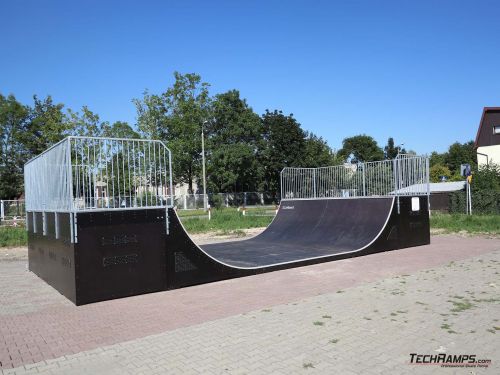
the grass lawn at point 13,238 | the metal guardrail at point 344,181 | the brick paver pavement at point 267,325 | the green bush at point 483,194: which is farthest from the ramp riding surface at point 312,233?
the green bush at point 483,194

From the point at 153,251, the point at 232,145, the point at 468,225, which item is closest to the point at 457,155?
the point at 232,145

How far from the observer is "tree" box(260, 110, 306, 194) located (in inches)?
2021

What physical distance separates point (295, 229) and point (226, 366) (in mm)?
10557

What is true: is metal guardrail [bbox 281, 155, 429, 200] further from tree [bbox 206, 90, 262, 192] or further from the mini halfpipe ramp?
tree [bbox 206, 90, 262, 192]

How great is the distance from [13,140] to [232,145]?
2393cm

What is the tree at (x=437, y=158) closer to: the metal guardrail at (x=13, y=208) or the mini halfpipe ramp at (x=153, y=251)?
the metal guardrail at (x=13, y=208)

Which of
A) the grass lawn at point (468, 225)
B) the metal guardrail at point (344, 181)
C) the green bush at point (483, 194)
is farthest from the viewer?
the green bush at point (483, 194)

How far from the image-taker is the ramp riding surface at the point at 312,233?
35.4ft

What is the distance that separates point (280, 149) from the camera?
169 feet

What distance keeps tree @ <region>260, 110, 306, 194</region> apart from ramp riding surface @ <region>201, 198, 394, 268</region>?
35654mm

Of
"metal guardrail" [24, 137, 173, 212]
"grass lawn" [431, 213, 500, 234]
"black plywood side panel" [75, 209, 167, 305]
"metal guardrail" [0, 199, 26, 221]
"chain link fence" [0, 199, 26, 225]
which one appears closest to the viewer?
"black plywood side panel" [75, 209, 167, 305]

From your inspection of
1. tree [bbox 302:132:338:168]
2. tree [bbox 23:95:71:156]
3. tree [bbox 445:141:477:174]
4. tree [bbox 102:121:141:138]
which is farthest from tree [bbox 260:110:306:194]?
tree [bbox 445:141:477:174]

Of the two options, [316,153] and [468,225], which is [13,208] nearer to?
[468,225]

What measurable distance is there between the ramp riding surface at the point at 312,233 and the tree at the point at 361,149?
7141cm
